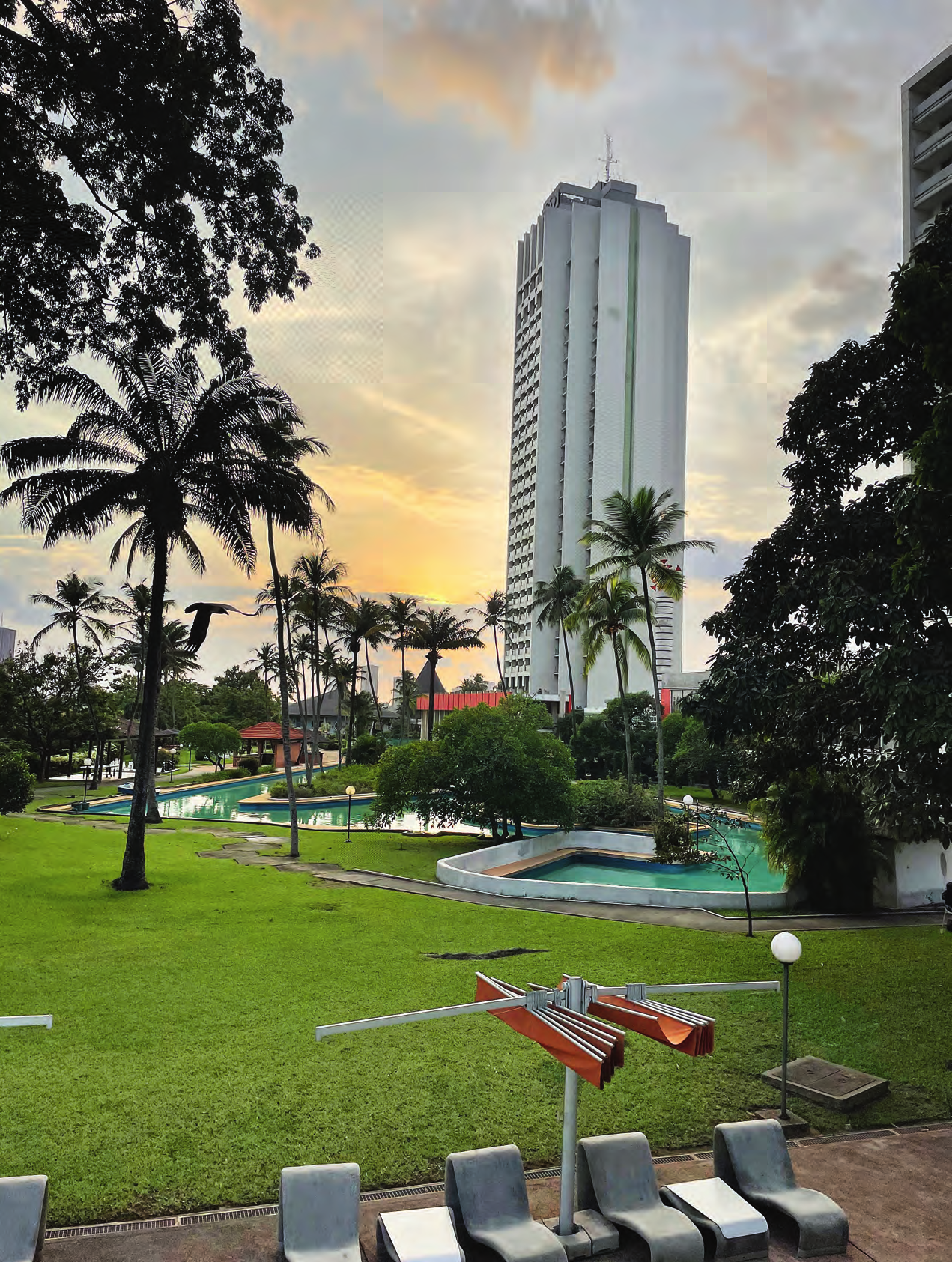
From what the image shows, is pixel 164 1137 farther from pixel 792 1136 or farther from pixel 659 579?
pixel 659 579

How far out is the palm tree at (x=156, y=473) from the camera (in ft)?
59.2

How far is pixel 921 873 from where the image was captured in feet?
62.7

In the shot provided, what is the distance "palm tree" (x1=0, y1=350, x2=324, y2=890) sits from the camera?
59.2 feet

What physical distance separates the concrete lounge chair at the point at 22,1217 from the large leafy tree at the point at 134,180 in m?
7.45

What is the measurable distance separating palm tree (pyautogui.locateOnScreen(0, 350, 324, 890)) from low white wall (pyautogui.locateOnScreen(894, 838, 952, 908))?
1612cm

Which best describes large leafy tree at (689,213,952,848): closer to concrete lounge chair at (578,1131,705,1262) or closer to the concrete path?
the concrete path

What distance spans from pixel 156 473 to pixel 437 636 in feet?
123

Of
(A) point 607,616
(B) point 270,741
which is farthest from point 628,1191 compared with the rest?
(B) point 270,741

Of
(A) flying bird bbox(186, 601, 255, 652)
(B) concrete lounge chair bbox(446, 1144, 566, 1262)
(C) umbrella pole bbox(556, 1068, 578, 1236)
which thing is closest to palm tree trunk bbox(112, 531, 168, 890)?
(A) flying bird bbox(186, 601, 255, 652)

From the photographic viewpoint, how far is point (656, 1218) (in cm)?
579

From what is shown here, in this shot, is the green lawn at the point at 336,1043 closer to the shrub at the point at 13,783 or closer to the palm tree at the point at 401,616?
the shrub at the point at 13,783

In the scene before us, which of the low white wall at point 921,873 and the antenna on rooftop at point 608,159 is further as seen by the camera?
the antenna on rooftop at point 608,159

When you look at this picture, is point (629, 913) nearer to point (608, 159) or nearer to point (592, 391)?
point (592, 391)

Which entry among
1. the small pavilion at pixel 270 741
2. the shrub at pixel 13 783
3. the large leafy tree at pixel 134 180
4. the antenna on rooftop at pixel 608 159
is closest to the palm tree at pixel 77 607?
the small pavilion at pixel 270 741
